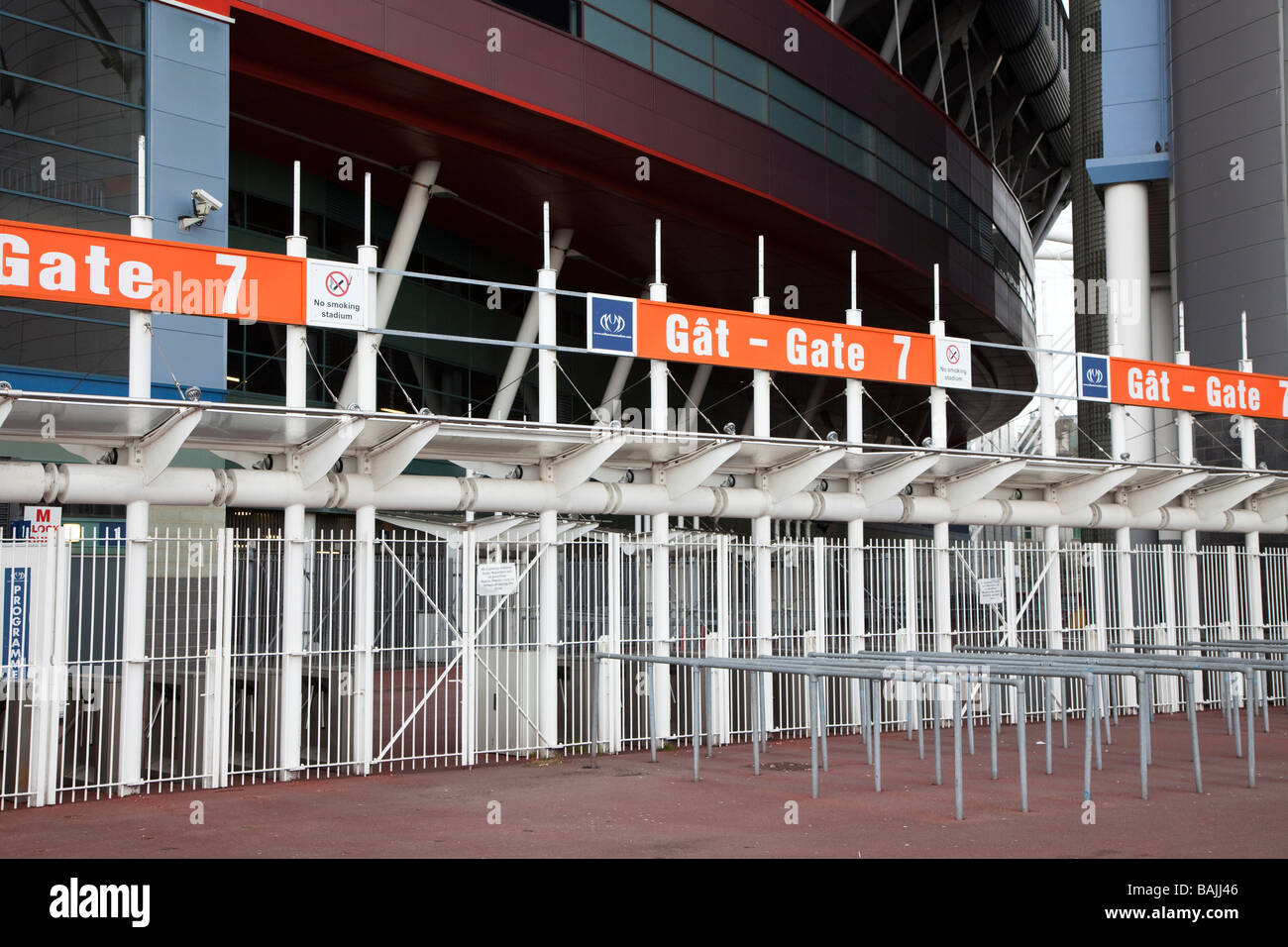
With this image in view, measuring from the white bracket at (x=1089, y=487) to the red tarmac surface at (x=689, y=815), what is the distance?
18.7 ft

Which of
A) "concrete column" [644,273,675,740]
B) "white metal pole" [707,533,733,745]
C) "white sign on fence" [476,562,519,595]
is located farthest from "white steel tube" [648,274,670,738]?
"white sign on fence" [476,562,519,595]

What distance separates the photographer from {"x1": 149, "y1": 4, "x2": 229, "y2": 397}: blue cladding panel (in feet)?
63.0

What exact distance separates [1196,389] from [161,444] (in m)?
16.8

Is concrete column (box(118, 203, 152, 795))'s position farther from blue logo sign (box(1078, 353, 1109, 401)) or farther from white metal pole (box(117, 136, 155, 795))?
blue logo sign (box(1078, 353, 1109, 401))

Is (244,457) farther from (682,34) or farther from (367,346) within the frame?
(682,34)

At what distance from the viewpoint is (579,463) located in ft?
51.1

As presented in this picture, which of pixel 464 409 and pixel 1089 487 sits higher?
pixel 464 409

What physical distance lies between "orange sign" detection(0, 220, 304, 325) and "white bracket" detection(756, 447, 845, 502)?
21.9 feet

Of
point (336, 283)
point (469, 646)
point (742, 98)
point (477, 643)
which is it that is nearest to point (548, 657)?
point (477, 643)

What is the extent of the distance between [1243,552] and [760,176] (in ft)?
38.1

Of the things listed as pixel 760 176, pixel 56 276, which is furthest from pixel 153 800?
pixel 760 176

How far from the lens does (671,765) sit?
14875 millimetres

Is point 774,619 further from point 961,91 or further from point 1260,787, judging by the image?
point 961,91

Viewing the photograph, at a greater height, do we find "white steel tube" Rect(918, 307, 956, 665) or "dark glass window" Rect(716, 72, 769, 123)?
"dark glass window" Rect(716, 72, 769, 123)
